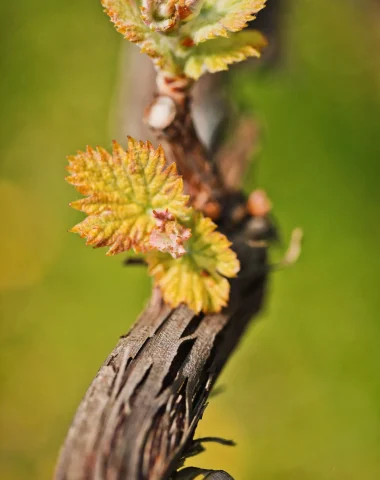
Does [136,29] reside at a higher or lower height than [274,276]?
lower

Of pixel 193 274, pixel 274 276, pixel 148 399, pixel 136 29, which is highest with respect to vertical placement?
pixel 274 276

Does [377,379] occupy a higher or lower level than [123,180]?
higher

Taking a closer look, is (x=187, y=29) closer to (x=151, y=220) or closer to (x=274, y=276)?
(x=151, y=220)

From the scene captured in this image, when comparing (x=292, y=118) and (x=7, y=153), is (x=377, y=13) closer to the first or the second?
(x=292, y=118)

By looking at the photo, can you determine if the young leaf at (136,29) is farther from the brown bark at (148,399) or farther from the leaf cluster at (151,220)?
the brown bark at (148,399)

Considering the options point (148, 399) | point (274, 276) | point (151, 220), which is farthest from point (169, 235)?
point (274, 276)

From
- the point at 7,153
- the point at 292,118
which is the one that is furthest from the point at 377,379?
the point at 7,153

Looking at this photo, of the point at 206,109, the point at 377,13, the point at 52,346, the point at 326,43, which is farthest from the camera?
the point at 326,43
